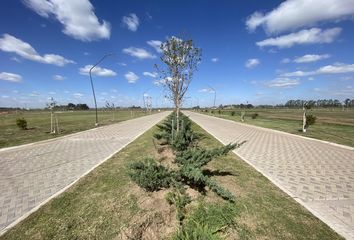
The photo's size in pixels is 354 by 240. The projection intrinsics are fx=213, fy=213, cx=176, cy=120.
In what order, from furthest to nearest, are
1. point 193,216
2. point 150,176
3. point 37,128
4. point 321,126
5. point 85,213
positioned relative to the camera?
point 321,126 → point 37,128 → point 150,176 → point 85,213 → point 193,216

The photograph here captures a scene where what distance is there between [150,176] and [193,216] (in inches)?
47.9

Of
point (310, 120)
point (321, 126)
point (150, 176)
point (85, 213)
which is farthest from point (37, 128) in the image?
point (321, 126)

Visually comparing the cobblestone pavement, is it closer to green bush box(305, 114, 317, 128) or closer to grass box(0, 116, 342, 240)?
grass box(0, 116, 342, 240)

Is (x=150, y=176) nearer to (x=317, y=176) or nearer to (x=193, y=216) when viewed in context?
(x=193, y=216)

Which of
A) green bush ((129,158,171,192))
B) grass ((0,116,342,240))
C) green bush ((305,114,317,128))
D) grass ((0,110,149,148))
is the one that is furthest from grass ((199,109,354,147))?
grass ((0,110,149,148))

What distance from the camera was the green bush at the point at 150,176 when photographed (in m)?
4.41

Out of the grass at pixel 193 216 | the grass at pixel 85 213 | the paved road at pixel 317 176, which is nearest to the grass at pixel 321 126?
the paved road at pixel 317 176

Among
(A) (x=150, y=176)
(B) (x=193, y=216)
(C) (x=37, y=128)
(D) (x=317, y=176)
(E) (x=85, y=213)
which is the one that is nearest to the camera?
(B) (x=193, y=216)

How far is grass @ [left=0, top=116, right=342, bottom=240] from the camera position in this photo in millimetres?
3426

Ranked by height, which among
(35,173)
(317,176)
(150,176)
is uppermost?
(150,176)

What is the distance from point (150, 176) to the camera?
14.5 ft

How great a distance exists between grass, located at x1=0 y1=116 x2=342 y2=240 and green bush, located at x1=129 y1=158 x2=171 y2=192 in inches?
12.8

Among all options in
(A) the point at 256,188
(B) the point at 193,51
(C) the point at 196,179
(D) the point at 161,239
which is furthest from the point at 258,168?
(B) the point at 193,51

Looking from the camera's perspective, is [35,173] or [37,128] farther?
[37,128]
